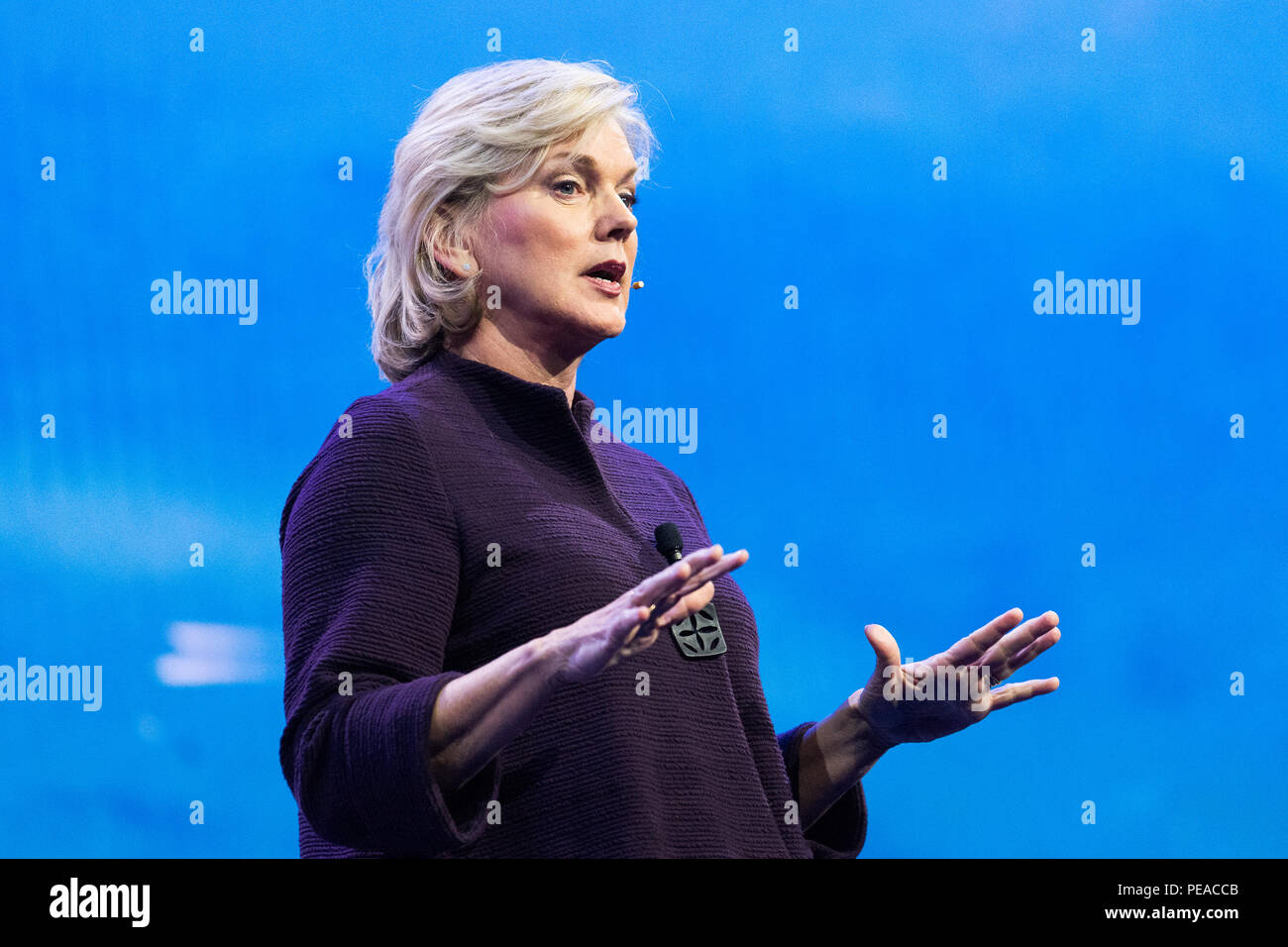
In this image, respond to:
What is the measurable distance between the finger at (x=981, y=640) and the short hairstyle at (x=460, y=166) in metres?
0.61

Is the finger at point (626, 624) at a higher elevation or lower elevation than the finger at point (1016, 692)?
higher

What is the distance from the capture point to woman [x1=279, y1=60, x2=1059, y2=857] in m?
1.03

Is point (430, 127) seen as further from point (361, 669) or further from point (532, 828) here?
point (532, 828)

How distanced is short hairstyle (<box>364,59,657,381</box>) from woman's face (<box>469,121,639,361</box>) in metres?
0.02

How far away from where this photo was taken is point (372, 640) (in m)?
1.08

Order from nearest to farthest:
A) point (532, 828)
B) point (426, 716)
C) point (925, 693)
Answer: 1. point (426, 716)
2. point (532, 828)
3. point (925, 693)

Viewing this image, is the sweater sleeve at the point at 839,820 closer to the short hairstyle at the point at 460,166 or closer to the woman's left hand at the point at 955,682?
the woman's left hand at the point at 955,682

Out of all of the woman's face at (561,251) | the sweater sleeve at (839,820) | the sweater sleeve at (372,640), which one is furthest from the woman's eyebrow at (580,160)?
the sweater sleeve at (839,820)

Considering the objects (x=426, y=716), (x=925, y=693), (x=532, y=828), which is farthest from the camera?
(x=925, y=693)

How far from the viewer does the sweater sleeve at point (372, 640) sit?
103cm

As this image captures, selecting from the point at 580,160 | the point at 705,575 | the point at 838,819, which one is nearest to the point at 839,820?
the point at 838,819

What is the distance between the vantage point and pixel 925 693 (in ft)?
4.65
